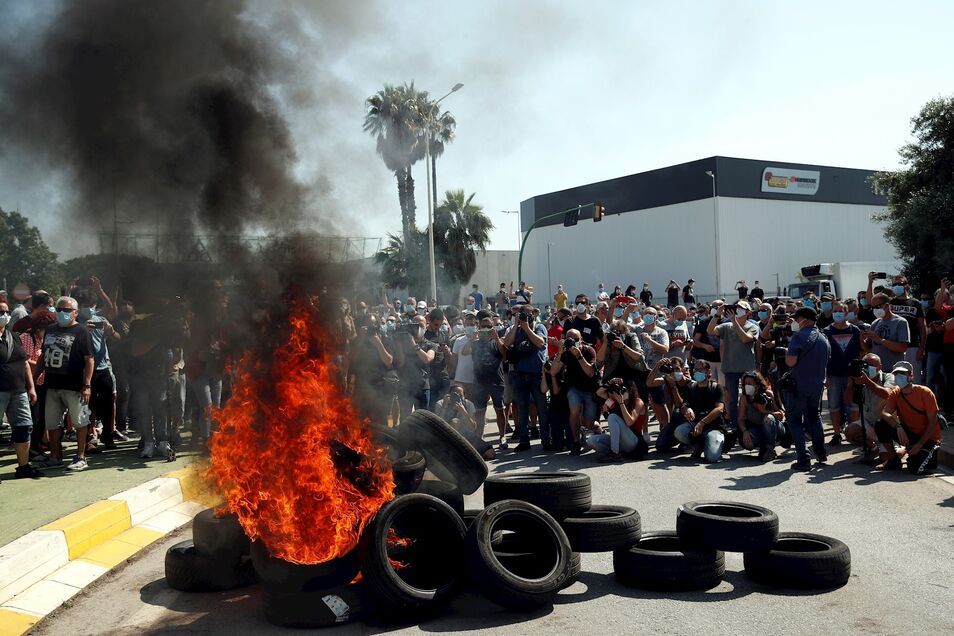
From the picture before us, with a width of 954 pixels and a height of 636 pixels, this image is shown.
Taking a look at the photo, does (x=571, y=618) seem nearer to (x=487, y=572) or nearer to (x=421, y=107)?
(x=487, y=572)

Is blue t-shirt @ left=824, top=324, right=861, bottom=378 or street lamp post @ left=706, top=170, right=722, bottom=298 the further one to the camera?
street lamp post @ left=706, top=170, right=722, bottom=298

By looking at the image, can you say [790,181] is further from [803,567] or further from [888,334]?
[803,567]

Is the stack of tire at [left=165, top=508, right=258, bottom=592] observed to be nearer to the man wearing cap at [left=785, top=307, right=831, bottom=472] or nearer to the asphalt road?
the asphalt road

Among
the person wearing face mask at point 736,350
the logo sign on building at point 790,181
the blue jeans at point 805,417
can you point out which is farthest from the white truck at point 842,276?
the blue jeans at point 805,417

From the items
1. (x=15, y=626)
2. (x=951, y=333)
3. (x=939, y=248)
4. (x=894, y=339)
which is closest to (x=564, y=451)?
(x=894, y=339)

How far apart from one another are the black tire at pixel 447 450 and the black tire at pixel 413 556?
0.96m

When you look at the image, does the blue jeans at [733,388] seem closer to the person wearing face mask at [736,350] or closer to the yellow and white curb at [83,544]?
the person wearing face mask at [736,350]

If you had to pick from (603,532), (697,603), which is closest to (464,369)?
(603,532)

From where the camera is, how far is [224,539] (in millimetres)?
5230

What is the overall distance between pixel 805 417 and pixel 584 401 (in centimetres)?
280

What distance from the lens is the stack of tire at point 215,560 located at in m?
5.25

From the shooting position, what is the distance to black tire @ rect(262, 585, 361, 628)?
4.59 metres

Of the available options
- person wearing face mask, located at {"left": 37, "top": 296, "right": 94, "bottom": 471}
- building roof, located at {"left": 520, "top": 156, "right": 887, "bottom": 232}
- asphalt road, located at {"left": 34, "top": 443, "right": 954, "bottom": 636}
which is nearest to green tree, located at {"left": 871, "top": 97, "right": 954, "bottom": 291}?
asphalt road, located at {"left": 34, "top": 443, "right": 954, "bottom": 636}

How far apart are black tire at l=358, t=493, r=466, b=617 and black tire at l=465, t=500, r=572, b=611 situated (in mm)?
165
